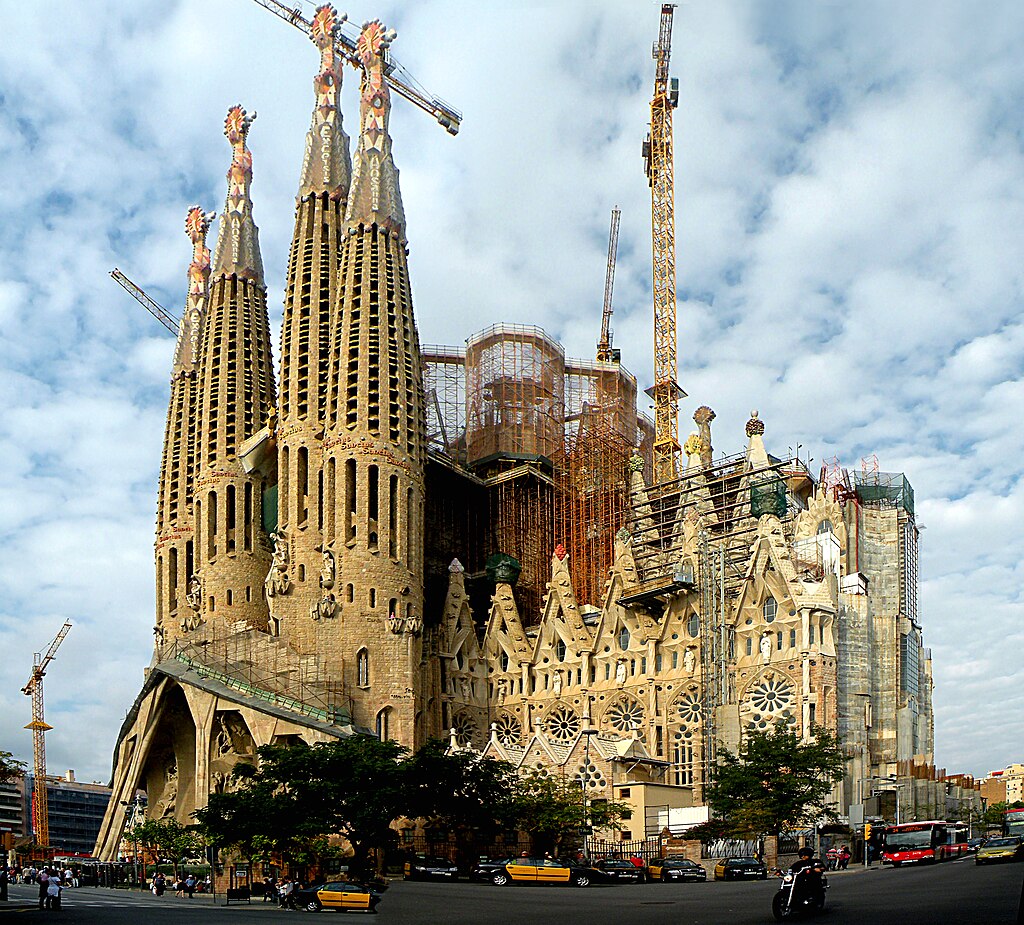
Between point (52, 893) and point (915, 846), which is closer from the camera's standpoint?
point (52, 893)

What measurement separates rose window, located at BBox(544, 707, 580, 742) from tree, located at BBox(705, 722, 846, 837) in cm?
1940

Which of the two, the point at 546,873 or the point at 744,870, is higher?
the point at 546,873

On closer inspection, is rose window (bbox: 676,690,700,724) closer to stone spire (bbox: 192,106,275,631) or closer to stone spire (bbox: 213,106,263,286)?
stone spire (bbox: 192,106,275,631)

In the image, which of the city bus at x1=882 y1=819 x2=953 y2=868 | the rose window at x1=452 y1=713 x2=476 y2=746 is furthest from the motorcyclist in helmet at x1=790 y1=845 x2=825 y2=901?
the rose window at x1=452 y1=713 x2=476 y2=746

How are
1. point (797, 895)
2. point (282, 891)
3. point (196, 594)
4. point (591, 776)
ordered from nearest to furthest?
point (797, 895) < point (282, 891) < point (591, 776) < point (196, 594)

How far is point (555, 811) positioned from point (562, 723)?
22849 mm

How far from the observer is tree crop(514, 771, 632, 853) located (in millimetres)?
58156

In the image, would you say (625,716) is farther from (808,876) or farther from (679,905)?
(808,876)

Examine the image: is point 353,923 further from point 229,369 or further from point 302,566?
point 229,369

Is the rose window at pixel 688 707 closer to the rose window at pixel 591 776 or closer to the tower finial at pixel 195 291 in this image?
the rose window at pixel 591 776

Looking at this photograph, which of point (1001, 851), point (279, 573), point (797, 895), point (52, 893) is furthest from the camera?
point (279, 573)

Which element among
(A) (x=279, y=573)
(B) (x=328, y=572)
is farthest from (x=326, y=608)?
(A) (x=279, y=573)

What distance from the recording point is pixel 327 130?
90000 mm

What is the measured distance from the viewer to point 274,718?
72.1 m
